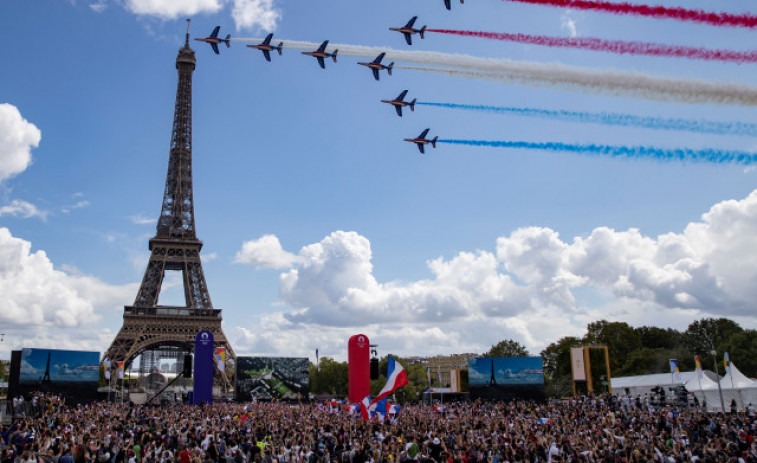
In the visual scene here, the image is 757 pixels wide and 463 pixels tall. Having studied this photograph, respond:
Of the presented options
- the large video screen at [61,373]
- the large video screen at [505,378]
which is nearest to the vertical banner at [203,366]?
the large video screen at [61,373]

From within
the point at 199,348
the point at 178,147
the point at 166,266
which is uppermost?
the point at 178,147

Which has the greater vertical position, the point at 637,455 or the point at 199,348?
the point at 199,348

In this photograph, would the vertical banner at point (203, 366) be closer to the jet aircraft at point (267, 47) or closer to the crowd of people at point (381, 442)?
the crowd of people at point (381, 442)

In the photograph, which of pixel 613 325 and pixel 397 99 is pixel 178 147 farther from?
pixel 613 325

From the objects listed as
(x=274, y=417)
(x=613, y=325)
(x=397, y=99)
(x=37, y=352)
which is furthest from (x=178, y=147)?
(x=613, y=325)

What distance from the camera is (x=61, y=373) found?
46500 millimetres

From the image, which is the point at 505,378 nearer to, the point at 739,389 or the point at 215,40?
the point at 739,389

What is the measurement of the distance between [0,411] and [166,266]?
4980cm

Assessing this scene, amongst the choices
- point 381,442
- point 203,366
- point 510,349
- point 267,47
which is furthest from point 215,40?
point 510,349

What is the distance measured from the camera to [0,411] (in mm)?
38031

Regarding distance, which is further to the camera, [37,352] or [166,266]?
[166,266]

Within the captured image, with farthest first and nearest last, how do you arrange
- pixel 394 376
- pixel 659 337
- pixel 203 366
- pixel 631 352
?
pixel 659 337, pixel 631 352, pixel 203 366, pixel 394 376

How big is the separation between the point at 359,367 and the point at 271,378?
3028cm

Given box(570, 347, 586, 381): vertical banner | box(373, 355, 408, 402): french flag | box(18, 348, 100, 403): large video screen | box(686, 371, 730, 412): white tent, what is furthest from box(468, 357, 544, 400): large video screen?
box(18, 348, 100, 403): large video screen
